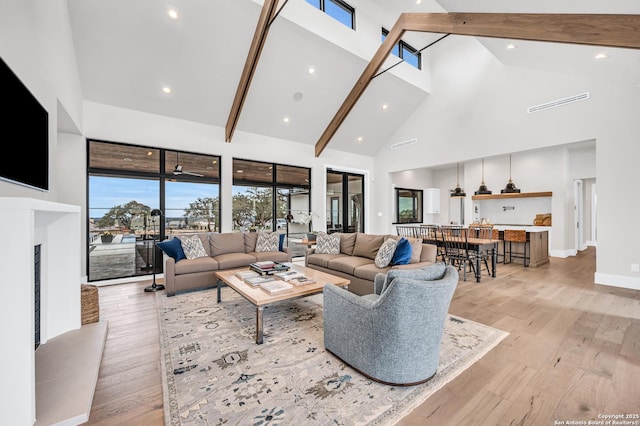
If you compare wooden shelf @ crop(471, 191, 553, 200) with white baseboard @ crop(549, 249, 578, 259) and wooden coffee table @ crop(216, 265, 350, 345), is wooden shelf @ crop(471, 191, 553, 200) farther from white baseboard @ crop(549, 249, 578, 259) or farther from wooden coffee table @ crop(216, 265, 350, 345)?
wooden coffee table @ crop(216, 265, 350, 345)

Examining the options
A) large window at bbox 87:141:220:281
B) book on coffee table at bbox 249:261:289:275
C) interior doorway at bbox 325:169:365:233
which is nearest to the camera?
book on coffee table at bbox 249:261:289:275

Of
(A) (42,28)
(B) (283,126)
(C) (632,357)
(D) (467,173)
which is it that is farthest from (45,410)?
(D) (467,173)

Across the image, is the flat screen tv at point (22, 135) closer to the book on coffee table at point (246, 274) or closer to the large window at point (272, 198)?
the book on coffee table at point (246, 274)

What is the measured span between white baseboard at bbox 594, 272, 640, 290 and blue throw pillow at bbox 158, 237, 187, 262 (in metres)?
7.22

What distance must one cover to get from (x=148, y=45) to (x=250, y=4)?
5.75 ft

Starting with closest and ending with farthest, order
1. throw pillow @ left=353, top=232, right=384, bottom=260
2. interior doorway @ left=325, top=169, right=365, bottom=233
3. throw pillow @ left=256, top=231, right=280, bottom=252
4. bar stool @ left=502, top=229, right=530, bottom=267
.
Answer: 1. throw pillow @ left=353, top=232, right=384, bottom=260
2. throw pillow @ left=256, top=231, right=280, bottom=252
3. bar stool @ left=502, top=229, right=530, bottom=267
4. interior doorway @ left=325, top=169, right=365, bottom=233

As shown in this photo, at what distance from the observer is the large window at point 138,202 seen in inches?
191

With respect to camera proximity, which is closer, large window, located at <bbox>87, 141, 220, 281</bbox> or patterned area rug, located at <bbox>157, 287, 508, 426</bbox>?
patterned area rug, located at <bbox>157, 287, 508, 426</bbox>

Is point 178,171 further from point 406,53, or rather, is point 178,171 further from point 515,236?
point 515,236

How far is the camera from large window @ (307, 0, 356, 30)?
5.32 meters

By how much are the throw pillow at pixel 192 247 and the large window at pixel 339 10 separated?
195 inches

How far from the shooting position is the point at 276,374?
2.13 meters

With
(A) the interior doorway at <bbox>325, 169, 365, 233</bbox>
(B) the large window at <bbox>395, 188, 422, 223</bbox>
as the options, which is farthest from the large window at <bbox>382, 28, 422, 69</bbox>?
(B) the large window at <bbox>395, 188, 422, 223</bbox>

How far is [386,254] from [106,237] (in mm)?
5003
